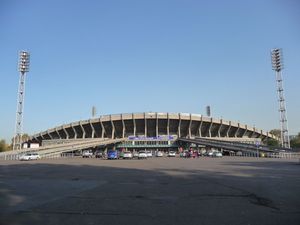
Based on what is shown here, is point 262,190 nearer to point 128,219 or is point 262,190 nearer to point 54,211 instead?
point 128,219

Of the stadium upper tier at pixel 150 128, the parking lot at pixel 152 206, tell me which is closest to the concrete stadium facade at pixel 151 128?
the stadium upper tier at pixel 150 128

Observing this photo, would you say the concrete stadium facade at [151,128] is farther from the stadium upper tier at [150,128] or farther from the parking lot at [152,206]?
the parking lot at [152,206]

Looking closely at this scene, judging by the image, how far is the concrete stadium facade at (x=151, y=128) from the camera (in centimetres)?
10862

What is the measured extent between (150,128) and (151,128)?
0.41 metres

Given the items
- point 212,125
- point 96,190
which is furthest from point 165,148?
point 96,190

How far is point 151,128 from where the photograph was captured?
116 metres

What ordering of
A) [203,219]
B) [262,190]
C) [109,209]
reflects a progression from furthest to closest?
1. [262,190]
2. [109,209]
3. [203,219]

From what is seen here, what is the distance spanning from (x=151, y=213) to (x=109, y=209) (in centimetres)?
132

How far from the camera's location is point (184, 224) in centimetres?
671

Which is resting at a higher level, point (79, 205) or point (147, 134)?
point (147, 134)

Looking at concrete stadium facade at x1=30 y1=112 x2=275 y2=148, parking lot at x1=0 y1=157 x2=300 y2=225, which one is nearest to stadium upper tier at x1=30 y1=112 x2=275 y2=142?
concrete stadium facade at x1=30 y1=112 x2=275 y2=148

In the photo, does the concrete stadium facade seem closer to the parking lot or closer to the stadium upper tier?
the stadium upper tier

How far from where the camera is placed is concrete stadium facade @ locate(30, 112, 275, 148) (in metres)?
109

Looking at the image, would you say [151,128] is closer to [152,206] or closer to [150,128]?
[150,128]
